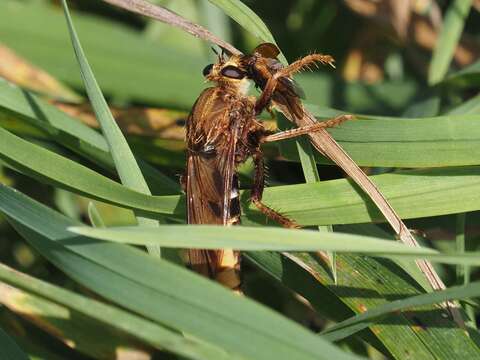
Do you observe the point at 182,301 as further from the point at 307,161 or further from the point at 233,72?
the point at 233,72

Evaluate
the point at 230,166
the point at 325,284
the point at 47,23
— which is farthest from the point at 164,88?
the point at 325,284

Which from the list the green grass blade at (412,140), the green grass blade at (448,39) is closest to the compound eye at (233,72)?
the green grass blade at (412,140)

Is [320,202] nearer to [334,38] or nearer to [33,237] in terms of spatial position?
[33,237]

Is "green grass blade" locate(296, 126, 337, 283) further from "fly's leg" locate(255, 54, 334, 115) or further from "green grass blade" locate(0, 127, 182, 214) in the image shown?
"green grass blade" locate(0, 127, 182, 214)

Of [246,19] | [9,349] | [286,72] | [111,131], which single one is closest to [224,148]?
[286,72]

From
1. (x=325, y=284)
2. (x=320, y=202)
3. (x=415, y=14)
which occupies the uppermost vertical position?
(x=415, y=14)

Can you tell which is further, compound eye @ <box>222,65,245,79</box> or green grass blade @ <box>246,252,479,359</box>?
compound eye @ <box>222,65,245,79</box>

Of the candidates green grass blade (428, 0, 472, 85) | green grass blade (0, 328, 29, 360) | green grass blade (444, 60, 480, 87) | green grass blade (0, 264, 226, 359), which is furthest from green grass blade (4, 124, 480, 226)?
green grass blade (428, 0, 472, 85)
